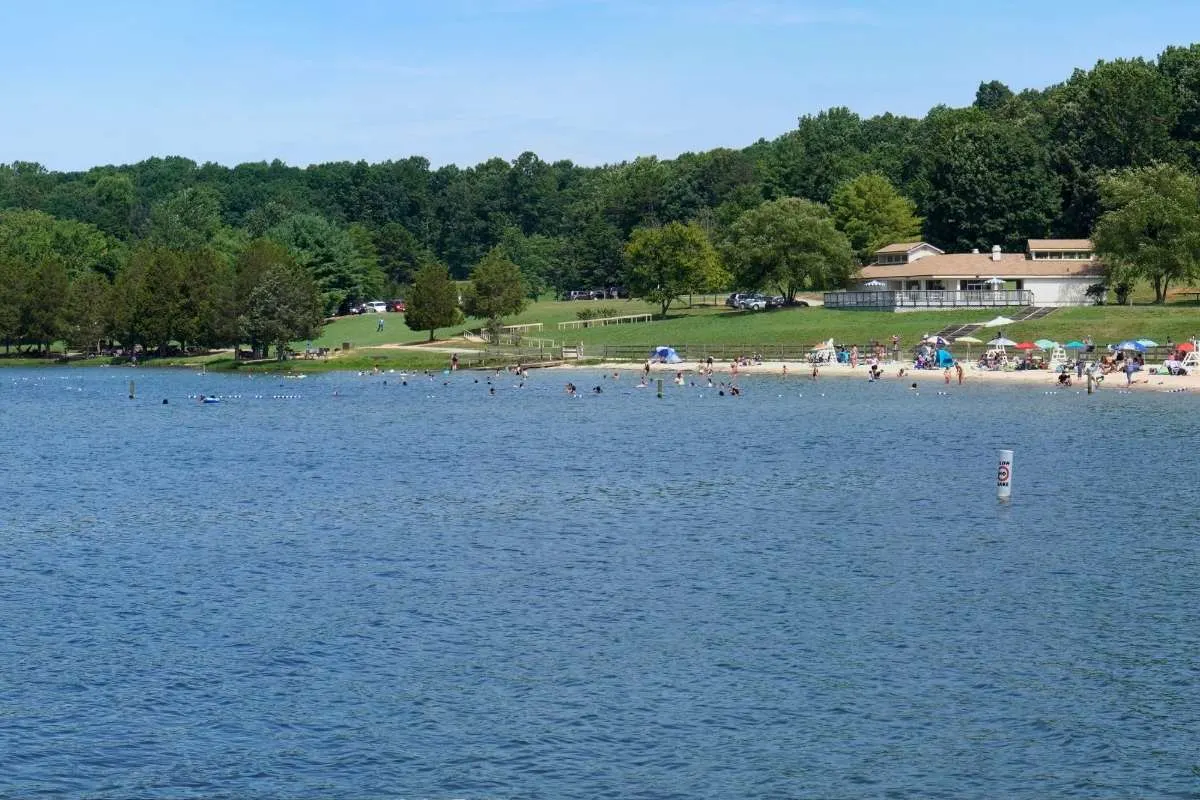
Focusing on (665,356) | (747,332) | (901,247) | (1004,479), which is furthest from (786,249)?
(1004,479)

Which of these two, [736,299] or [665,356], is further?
[736,299]

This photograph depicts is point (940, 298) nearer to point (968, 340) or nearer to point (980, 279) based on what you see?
point (980, 279)

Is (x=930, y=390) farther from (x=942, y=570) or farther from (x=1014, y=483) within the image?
(x=942, y=570)

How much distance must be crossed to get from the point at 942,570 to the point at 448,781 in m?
21.7

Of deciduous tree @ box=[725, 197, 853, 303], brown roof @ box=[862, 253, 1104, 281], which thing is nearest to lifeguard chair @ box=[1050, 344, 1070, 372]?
brown roof @ box=[862, 253, 1104, 281]

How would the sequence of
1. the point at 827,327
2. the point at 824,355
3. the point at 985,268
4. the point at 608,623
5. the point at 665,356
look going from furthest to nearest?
the point at 985,268 < the point at 827,327 < the point at 665,356 < the point at 824,355 < the point at 608,623

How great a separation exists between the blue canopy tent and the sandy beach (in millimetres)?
874

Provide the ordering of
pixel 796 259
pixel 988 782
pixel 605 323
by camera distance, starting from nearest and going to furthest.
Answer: pixel 988 782 → pixel 796 259 → pixel 605 323

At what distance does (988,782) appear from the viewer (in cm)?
2683

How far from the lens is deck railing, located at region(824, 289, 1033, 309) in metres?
142

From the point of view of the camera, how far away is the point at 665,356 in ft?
438

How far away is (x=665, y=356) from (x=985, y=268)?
125 ft

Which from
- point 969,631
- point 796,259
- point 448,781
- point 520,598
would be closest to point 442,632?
point 520,598

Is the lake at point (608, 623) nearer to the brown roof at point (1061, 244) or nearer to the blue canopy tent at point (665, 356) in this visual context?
the blue canopy tent at point (665, 356)
